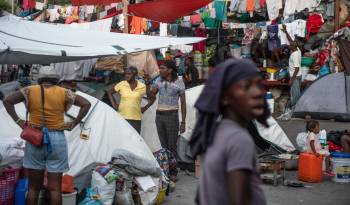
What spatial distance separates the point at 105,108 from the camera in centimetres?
728

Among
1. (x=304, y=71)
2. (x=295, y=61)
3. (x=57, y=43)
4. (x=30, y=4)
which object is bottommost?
(x=304, y=71)

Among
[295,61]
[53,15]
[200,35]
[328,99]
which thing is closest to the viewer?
[328,99]

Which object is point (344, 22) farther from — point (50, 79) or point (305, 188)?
point (50, 79)

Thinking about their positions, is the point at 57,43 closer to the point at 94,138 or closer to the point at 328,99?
the point at 94,138

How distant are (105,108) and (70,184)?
5.64 ft

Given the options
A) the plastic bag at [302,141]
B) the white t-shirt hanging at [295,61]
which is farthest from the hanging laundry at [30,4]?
the plastic bag at [302,141]

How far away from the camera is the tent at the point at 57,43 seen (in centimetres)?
647

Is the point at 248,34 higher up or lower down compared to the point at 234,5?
lower down

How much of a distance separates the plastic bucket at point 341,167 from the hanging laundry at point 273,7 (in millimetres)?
7838

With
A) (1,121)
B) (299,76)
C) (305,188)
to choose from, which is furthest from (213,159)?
(299,76)

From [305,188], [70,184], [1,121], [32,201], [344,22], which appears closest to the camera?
[32,201]

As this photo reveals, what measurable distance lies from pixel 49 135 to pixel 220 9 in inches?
442

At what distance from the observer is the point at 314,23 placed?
47.2ft

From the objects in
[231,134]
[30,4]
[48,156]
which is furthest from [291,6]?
[231,134]
